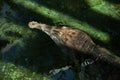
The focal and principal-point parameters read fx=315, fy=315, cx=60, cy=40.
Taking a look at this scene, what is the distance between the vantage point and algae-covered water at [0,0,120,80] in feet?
13.0

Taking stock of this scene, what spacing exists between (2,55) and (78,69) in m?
1.07

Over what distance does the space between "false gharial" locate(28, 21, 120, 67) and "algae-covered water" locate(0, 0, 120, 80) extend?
0.37ft

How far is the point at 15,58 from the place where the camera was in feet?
13.8

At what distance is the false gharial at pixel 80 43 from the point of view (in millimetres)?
3729

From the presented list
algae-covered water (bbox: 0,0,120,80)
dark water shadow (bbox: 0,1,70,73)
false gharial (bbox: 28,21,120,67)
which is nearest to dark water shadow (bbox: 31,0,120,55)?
algae-covered water (bbox: 0,0,120,80)

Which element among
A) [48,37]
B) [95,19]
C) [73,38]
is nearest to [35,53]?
[48,37]

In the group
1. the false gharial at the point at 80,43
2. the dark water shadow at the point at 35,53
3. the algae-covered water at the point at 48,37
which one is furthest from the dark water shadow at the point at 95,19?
the dark water shadow at the point at 35,53

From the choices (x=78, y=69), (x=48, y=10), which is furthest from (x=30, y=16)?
(x=78, y=69)

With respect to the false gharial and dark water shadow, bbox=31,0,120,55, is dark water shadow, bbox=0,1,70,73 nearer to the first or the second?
the false gharial

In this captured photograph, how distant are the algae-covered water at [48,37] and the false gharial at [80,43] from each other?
11 centimetres

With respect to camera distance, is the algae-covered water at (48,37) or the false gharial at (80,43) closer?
the false gharial at (80,43)

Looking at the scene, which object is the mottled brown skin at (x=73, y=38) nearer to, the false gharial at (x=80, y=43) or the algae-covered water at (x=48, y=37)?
the false gharial at (x=80, y=43)

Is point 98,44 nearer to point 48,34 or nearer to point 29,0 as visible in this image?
point 48,34

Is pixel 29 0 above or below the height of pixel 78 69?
above
